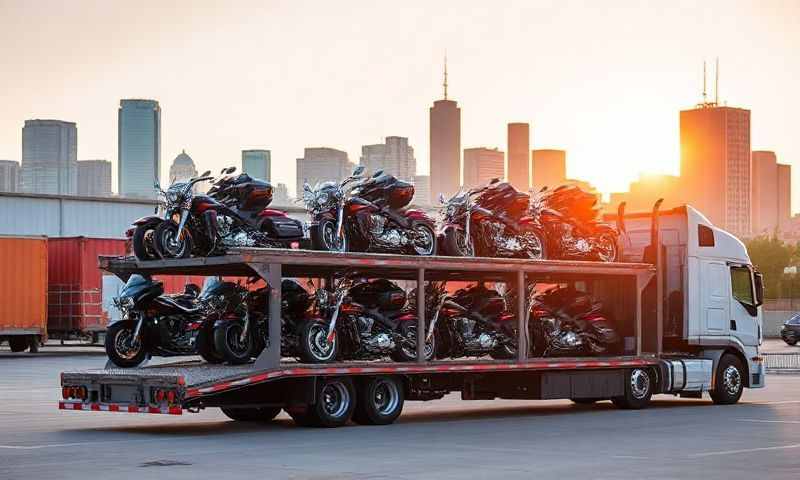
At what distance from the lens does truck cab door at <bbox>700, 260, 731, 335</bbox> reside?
26.3 meters

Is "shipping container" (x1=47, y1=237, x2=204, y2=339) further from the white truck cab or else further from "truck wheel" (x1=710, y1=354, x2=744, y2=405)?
"truck wheel" (x1=710, y1=354, x2=744, y2=405)

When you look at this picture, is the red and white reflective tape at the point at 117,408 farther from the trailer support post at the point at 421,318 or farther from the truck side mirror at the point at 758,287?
the truck side mirror at the point at 758,287

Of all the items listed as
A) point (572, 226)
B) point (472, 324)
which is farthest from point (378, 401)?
point (572, 226)

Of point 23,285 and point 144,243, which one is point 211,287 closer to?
point 144,243

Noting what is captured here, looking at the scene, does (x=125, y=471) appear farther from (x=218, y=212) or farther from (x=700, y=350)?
(x=700, y=350)

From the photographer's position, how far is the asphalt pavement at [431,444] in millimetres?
15023

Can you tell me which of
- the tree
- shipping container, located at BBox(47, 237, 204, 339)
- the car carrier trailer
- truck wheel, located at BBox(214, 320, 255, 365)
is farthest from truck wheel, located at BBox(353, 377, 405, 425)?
the tree

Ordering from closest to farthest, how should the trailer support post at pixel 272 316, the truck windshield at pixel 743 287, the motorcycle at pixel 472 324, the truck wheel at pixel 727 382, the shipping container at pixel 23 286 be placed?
the trailer support post at pixel 272 316 → the motorcycle at pixel 472 324 → the truck wheel at pixel 727 382 → the truck windshield at pixel 743 287 → the shipping container at pixel 23 286

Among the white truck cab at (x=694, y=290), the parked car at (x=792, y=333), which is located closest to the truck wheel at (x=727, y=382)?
the white truck cab at (x=694, y=290)

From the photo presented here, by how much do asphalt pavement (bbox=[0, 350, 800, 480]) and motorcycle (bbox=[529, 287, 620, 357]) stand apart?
1.06 metres

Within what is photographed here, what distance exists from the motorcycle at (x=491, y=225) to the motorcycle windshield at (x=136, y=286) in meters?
4.75

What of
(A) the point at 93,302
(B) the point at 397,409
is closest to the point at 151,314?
(B) the point at 397,409

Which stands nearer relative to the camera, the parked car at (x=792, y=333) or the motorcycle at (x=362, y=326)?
the motorcycle at (x=362, y=326)

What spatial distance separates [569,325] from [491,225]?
2.60 meters
